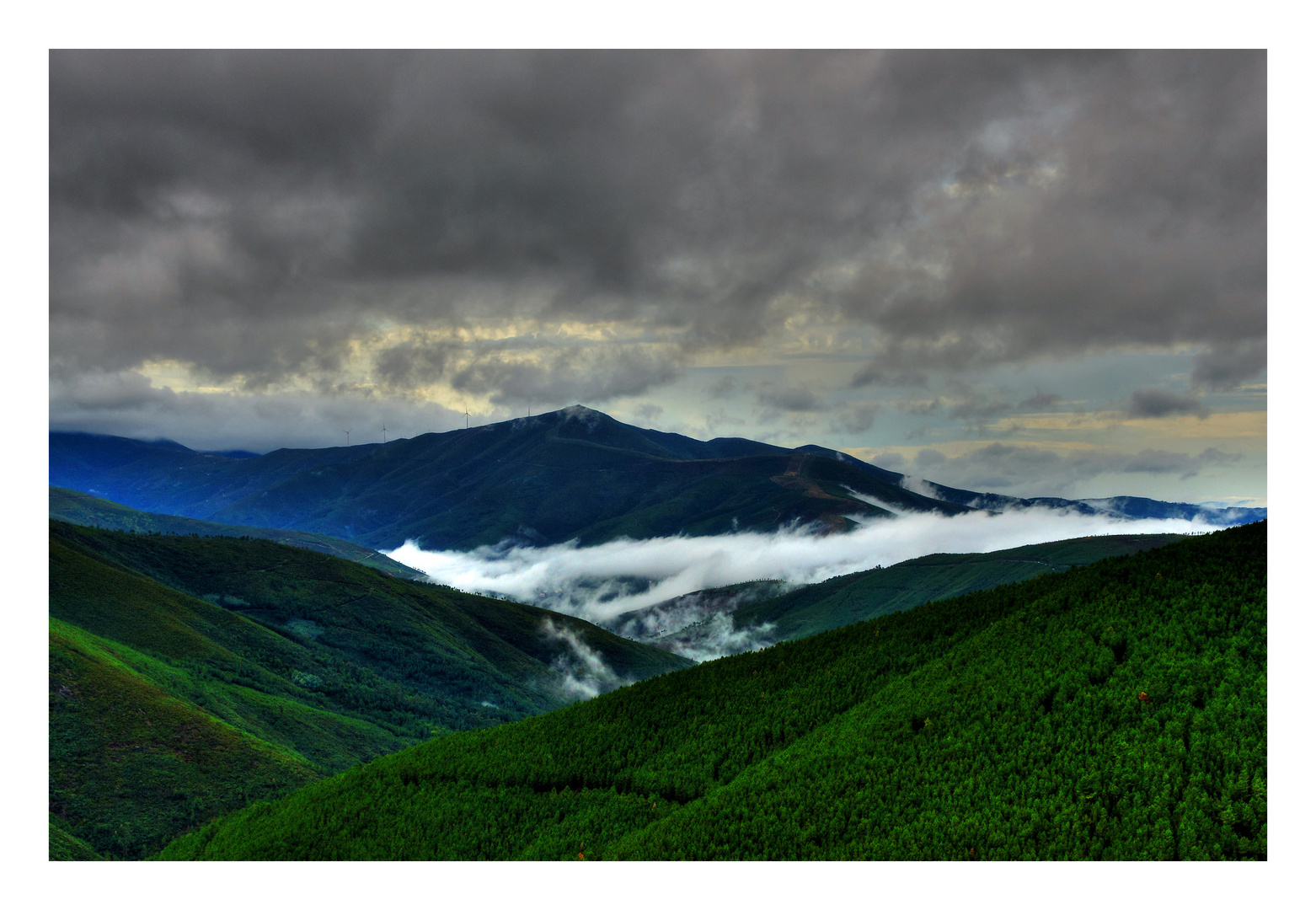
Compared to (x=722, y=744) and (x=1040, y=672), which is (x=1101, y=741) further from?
(x=722, y=744)

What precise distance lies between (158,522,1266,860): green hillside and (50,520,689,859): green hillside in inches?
878

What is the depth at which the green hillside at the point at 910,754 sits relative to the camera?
12344mm

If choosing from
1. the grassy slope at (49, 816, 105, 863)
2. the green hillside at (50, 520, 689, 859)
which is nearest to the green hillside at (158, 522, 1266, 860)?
the grassy slope at (49, 816, 105, 863)

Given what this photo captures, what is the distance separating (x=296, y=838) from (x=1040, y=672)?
19.0 meters

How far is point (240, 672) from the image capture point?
3880 inches

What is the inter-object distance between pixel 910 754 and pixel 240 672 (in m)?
109

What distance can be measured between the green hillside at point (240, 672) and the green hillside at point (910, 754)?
22.3m

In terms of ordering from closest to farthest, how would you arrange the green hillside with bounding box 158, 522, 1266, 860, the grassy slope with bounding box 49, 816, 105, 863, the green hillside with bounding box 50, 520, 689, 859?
1. the green hillside with bounding box 158, 522, 1266, 860
2. the grassy slope with bounding box 49, 816, 105, 863
3. the green hillside with bounding box 50, 520, 689, 859

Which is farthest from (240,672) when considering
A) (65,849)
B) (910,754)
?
(910,754)

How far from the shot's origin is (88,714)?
54.9 metres

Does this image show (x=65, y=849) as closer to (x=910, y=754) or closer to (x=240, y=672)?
(x=910, y=754)

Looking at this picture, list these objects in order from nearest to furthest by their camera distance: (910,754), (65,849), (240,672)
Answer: (910,754)
(65,849)
(240,672)

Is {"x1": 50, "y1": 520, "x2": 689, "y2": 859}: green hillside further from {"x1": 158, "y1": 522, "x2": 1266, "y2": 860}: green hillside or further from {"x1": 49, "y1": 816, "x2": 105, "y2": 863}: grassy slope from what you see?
{"x1": 158, "y1": 522, "x2": 1266, "y2": 860}: green hillside

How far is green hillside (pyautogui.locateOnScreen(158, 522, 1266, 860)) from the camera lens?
40.5 ft
